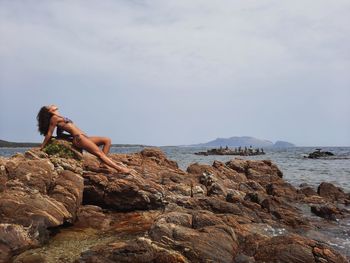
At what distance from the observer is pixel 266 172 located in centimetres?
3812

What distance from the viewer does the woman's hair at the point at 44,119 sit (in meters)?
19.2

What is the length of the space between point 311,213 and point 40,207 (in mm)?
16950

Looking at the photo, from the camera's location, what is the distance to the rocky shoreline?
39.0 feet

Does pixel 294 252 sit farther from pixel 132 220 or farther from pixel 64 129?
pixel 64 129

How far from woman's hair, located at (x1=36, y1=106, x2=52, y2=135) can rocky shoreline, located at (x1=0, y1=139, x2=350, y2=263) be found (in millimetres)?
1415

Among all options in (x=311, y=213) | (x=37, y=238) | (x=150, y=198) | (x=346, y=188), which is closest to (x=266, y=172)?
(x=346, y=188)

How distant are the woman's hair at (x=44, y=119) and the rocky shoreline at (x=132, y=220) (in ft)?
4.64

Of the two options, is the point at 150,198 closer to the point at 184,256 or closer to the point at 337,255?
the point at 184,256

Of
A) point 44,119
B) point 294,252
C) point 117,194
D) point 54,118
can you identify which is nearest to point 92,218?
point 117,194

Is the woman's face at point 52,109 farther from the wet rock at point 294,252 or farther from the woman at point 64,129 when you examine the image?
the wet rock at point 294,252

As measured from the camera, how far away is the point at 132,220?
666 inches

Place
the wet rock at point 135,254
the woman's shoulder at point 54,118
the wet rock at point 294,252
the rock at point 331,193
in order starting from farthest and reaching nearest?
the rock at point 331,193, the woman's shoulder at point 54,118, the wet rock at point 294,252, the wet rock at point 135,254

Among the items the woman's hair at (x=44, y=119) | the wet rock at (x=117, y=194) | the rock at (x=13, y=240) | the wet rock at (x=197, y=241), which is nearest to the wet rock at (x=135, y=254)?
the wet rock at (x=197, y=241)

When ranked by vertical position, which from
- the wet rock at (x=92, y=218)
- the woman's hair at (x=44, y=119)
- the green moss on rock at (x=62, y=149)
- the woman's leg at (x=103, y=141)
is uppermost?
the woman's hair at (x=44, y=119)
